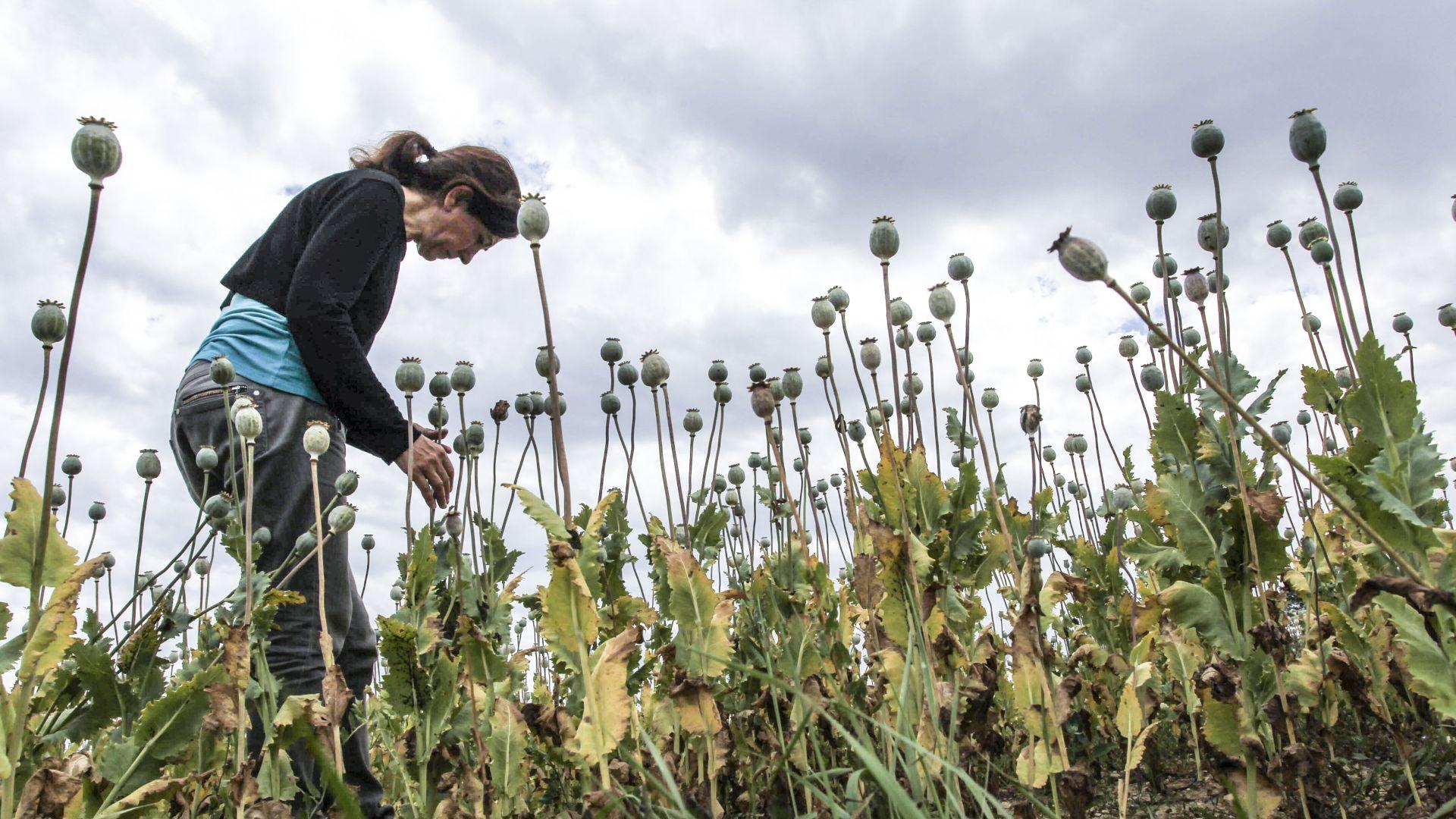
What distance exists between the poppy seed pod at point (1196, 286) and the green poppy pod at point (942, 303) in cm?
61

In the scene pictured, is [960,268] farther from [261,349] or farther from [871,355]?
[261,349]

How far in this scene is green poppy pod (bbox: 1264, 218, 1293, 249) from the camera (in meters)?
2.46

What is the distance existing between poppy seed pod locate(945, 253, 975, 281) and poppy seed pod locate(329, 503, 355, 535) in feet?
6.04

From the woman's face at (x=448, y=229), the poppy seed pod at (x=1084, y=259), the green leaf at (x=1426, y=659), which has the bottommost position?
the green leaf at (x=1426, y=659)

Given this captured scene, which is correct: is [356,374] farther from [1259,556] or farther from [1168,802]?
[1168,802]

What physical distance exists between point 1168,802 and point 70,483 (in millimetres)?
4055

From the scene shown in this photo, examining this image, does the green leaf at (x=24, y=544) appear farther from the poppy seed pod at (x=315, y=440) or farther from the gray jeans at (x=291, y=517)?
the gray jeans at (x=291, y=517)

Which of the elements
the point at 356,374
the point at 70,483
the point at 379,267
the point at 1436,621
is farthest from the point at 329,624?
the point at 1436,621

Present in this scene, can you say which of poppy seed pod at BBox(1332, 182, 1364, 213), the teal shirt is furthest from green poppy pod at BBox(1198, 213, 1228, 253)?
the teal shirt

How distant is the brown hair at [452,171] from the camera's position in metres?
3.67

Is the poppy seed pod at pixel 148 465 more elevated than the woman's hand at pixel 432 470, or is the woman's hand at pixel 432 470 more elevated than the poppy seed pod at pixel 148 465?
the poppy seed pod at pixel 148 465

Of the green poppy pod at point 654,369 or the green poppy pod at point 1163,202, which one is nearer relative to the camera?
the green poppy pod at point 1163,202

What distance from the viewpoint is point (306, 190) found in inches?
130

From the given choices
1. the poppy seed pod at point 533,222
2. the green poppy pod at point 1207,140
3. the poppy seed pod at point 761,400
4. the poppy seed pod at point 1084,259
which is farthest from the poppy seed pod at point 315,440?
the green poppy pod at point 1207,140
